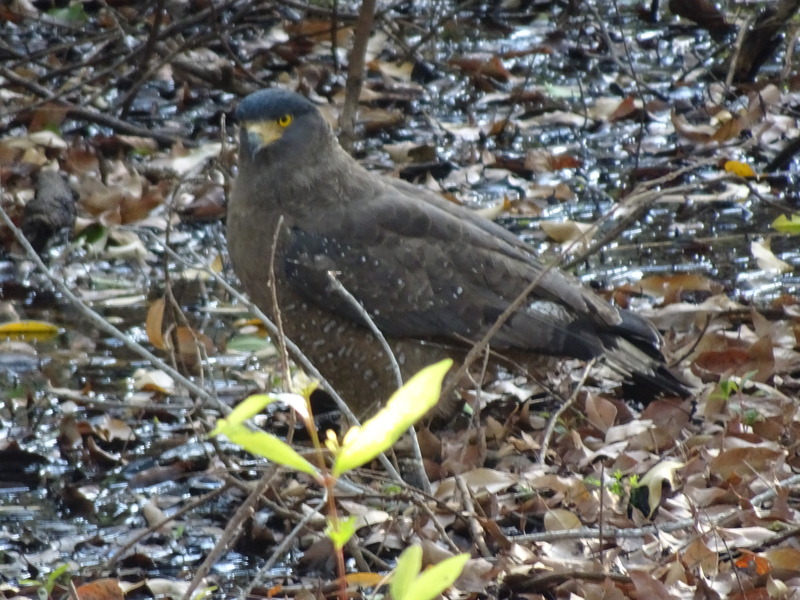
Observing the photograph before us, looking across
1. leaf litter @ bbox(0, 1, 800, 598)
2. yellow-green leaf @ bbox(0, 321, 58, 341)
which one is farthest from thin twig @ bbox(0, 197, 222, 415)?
yellow-green leaf @ bbox(0, 321, 58, 341)

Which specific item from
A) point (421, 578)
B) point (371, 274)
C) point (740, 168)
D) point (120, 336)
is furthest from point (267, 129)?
point (421, 578)

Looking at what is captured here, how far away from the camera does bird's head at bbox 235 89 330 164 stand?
14.3 ft

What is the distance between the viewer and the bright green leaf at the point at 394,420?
4.38 ft

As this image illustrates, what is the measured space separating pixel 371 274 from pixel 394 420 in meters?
2.97

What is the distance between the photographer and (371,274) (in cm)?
432

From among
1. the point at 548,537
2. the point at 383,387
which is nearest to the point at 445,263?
the point at 383,387

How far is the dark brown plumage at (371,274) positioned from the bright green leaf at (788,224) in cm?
166

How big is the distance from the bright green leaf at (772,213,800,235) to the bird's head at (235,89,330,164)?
2.52 metres

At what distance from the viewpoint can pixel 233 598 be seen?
3422 millimetres

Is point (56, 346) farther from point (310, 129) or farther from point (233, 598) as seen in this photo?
point (233, 598)

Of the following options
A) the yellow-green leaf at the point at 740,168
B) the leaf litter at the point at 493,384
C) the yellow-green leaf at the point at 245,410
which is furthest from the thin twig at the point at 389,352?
the yellow-green leaf at the point at 740,168

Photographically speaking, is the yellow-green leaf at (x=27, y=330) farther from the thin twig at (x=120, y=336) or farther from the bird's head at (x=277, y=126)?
the thin twig at (x=120, y=336)

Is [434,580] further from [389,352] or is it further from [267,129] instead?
[267,129]

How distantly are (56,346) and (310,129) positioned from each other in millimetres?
1548
